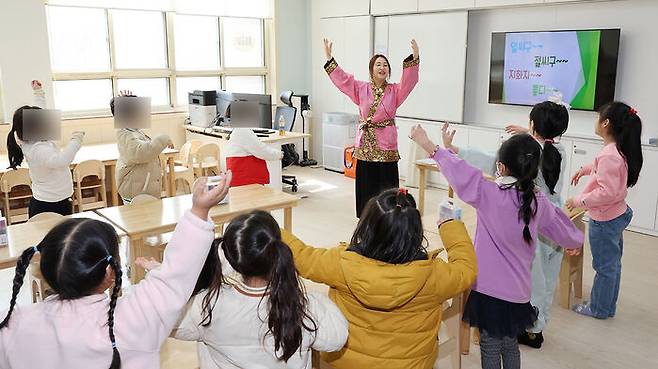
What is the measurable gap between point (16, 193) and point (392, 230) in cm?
486

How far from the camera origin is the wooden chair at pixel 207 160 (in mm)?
6016

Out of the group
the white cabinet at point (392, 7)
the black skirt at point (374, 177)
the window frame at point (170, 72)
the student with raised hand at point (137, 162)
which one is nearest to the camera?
the student with raised hand at point (137, 162)

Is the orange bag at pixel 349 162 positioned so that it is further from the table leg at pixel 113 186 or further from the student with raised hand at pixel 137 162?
the student with raised hand at pixel 137 162

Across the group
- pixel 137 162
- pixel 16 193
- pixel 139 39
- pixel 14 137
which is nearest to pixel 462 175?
pixel 137 162

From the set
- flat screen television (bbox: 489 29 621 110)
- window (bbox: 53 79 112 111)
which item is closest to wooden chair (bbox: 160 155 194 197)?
window (bbox: 53 79 112 111)

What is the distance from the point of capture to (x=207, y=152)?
6102 mm

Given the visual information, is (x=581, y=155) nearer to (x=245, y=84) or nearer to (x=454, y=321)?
(x=454, y=321)

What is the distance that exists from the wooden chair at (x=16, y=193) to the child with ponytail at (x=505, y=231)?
13.2ft

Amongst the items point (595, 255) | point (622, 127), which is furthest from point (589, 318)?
point (622, 127)

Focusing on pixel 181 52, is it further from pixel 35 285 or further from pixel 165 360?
pixel 165 360

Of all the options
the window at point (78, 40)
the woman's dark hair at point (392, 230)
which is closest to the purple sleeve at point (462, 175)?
the woman's dark hair at point (392, 230)

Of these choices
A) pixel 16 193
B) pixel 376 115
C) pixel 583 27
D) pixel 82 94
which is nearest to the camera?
pixel 376 115

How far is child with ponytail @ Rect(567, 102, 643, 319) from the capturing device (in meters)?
3.02

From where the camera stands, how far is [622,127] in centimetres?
303
